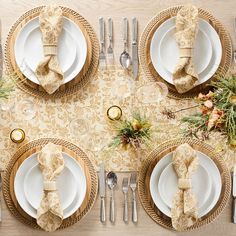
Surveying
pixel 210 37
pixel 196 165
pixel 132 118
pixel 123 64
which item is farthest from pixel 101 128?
pixel 210 37

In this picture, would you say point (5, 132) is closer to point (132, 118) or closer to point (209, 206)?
point (132, 118)

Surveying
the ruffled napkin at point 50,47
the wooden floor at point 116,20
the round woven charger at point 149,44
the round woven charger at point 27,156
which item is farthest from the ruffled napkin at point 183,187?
the ruffled napkin at point 50,47

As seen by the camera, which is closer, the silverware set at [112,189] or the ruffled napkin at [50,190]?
the ruffled napkin at [50,190]

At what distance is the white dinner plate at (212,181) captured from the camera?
8.07 feet

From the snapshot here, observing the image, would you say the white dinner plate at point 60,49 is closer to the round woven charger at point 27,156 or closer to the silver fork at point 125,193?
the round woven charger at point 27,156

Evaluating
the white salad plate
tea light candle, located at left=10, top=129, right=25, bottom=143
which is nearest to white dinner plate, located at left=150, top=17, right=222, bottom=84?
the white salad plate

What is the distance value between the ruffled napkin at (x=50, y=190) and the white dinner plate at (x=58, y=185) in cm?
6

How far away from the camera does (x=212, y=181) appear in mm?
2479

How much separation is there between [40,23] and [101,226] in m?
0.95

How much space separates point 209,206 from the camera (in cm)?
248

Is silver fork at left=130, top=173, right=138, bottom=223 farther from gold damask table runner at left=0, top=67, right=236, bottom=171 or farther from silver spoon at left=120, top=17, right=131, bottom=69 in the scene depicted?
silver spoon at left=120, top=17, right=131, bottom=69

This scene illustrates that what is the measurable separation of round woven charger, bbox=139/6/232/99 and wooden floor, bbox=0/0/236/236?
0.03m

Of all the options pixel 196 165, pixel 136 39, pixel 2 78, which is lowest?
pixel 196 165

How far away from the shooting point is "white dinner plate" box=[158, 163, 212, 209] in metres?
2.46
